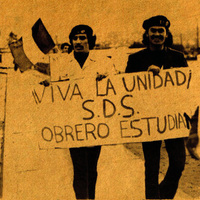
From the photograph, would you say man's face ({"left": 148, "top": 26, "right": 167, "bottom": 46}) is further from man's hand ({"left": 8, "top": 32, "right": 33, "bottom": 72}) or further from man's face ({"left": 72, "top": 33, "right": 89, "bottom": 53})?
man's hand ({"left": 8, "top": 32, "right": 33, "bottom": 72})

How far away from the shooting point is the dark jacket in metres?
1.46

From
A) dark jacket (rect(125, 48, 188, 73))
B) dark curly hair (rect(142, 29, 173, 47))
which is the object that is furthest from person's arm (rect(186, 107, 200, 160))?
dark curly hair (rect(142, 29, 173, 47))

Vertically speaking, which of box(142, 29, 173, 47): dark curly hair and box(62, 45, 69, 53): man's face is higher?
box(142, 29, 173, 47): dark curly hair

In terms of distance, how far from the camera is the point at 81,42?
1.50 metres

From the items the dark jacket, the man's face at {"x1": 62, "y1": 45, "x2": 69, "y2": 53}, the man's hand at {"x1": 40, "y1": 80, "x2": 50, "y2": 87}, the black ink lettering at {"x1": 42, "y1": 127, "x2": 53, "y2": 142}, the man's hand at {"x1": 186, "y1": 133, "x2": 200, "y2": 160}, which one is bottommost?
the man's hand at {"x1": 186, "y1": 133, "x2": 200, "y2": 160}

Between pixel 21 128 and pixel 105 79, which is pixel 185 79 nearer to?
pixel 105 79

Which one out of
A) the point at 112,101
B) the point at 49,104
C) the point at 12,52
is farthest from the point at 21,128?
the point at 112,101

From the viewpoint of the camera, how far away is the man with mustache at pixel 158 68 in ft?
4.75

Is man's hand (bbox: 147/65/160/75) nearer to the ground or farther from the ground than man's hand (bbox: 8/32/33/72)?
nearer to the ground

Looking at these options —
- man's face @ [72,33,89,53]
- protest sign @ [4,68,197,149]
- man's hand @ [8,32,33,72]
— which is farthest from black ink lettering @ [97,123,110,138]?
man's hand @ [8,32,33,72]

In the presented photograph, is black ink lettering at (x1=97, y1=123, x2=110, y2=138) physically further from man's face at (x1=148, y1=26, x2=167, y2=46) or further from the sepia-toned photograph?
man's face at (x1=148, y1=26, x2=167, y2=46)

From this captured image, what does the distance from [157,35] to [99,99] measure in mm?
520

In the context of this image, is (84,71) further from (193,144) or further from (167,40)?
(193,144)

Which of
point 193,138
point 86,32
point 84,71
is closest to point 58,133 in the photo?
point 84,71
